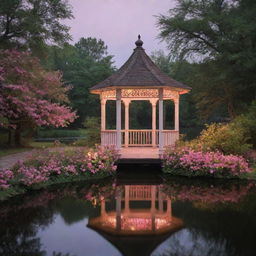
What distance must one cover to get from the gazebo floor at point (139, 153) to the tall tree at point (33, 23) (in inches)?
273

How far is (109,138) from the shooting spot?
47.6 feet

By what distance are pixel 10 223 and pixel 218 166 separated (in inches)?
293

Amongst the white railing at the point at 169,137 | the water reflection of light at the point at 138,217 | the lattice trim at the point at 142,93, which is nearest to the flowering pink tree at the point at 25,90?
the lattice trim at the point at 142,93

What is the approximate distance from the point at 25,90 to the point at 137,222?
8.29m

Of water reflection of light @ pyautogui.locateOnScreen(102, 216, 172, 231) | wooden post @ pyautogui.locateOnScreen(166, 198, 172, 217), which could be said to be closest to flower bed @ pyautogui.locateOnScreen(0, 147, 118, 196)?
water reflection of light @ pyautogui.locateOnScreen(102, 216, 172, 231)

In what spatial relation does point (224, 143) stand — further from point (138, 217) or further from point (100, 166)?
point (138, 217)

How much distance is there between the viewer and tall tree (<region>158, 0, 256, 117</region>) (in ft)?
62.5

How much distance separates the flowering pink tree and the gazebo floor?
3622mm

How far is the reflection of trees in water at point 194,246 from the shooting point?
17.7ft

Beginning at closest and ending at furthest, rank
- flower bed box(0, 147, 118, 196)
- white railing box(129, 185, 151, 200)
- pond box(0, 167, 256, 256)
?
pond box(0, 167, 256, 256)
white railing box(129, 185, 151, 200)
flower bed box(0, 147, 118, 196)

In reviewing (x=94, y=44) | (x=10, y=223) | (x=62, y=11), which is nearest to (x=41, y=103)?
(x=62, y=11)

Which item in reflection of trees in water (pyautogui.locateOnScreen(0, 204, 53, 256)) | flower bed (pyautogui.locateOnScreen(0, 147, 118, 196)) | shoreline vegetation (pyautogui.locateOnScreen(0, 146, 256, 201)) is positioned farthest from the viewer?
shoreline vegetation (pyautogui.locateOnScreen(0, 146, 256, 201))

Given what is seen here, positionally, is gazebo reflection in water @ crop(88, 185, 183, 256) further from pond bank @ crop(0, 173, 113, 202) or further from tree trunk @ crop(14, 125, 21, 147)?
tree trunk @ crop(14, 125, 21, 147)

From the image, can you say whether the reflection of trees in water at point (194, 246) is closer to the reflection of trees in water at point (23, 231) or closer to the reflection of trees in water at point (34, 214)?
the reflection of trees in water at point (34, 214)
